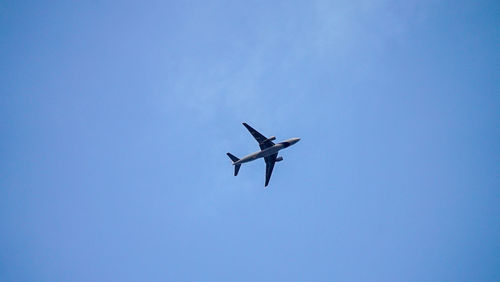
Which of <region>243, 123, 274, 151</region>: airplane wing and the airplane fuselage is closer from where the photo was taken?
the airplane fuselage

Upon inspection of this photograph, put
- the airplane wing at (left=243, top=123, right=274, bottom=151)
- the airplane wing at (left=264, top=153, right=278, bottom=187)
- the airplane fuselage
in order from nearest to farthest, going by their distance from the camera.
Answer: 1. the airplane fuselage
2. the airplane wing at (left=243, top=123, right=274, bottom=151)
3. the airplane wing at (left=264, top=153, right=278, bottom=187)

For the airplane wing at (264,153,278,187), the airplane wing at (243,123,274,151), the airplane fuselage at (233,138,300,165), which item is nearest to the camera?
the airplane fuselage at (233,138,300,165)

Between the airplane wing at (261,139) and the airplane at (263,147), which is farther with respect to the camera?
the airplane wing at (261,139)

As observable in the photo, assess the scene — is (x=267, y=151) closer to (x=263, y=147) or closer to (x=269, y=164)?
(x=263, y=147)

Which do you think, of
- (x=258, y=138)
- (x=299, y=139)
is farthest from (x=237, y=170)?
(x=299, y=139)

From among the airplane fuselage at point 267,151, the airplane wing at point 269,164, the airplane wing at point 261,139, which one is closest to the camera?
the airplane fuselage at point 267,151

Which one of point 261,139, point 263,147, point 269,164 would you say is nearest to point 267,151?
point 263,147

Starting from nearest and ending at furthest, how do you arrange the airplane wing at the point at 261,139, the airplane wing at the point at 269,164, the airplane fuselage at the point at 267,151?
1. the airplane fuselage at the point at 267,151
2. the airplane wing at the point at 261,139
3. the airplane wing at the point at 269,164

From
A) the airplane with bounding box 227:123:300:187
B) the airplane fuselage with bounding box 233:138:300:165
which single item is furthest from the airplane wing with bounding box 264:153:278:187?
the airplane fuselage with bounding box 233:138:300:165

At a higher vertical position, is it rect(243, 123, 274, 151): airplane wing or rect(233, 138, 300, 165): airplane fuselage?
rect(243, 123, 274, 151): airplane wing

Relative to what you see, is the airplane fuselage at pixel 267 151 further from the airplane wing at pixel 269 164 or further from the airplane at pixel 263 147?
the airplane wing at pixel 269 164

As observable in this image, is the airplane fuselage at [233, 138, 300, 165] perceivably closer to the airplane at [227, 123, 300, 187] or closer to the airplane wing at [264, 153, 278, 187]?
the airplane at [227, 123, 300, 187]

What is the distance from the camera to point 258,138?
9112 cm

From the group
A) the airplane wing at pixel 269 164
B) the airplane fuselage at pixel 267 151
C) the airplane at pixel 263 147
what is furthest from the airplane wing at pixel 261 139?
the airplane wing at pixel 269 164
